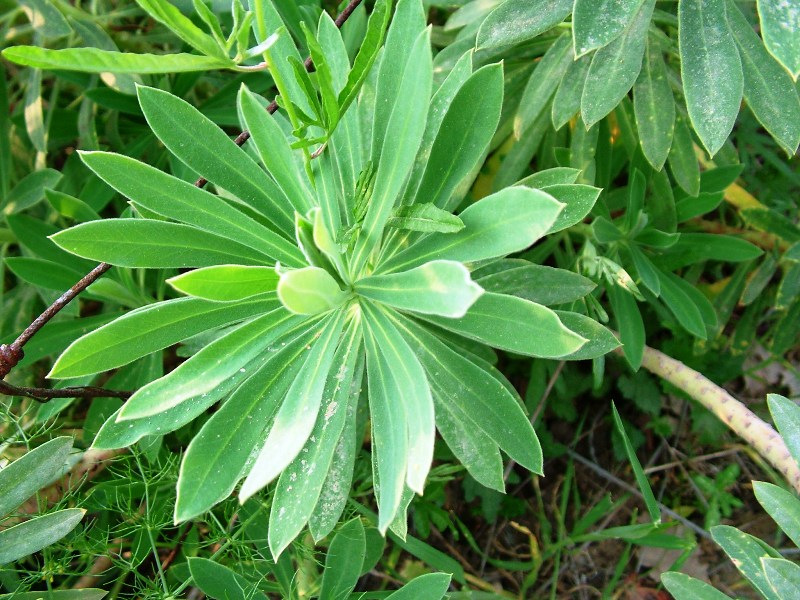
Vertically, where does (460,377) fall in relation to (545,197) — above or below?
below

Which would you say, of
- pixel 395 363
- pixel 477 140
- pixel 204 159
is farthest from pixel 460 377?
pixel 204 159

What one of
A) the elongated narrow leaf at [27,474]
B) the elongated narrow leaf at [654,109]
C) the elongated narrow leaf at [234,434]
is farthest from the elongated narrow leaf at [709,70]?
the elongated narrow leaf at [27,474]

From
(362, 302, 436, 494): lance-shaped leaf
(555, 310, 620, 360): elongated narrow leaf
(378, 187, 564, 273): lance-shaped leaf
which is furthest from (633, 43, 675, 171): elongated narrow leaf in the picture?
(362, 302, 436, 494): lance-shaped leaf

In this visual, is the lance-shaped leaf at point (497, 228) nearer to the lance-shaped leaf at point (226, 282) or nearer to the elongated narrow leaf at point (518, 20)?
the lance-shaped leaf at point (226, 282)

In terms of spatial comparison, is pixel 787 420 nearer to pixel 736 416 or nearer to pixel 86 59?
pixel 736 416

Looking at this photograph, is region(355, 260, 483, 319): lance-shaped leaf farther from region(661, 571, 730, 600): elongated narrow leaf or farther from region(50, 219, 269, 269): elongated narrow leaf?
region(661, 571, 730, 600): elongated narrow leaf

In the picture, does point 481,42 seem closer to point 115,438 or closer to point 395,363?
point 395,363
